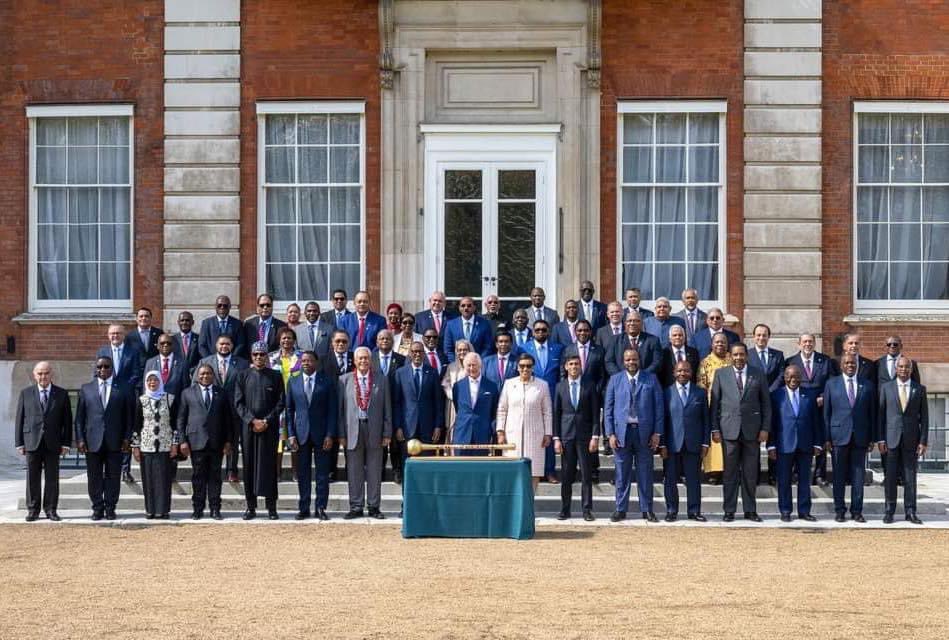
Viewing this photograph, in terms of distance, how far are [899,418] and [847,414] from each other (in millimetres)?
536

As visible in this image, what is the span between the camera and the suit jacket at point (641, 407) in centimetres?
1678

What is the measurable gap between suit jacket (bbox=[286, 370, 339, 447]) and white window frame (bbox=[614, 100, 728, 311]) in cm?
587

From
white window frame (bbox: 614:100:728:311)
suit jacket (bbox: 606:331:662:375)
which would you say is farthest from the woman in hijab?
white window frame (bbox: 614:100:728:311)

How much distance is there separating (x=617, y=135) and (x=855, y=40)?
3.32 meters

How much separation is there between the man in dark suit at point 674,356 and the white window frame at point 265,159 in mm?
5482

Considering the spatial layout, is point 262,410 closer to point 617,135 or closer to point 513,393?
point 513,393

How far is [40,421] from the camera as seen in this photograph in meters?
17.0

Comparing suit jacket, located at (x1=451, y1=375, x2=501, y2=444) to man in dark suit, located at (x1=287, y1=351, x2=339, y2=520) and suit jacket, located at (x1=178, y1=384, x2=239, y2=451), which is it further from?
suit jacket, located at (x1=178, y1=384, x2=239, y2=451)

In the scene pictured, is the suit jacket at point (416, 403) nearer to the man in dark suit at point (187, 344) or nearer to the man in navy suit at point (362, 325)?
the man in navy suit at point (362, 325)

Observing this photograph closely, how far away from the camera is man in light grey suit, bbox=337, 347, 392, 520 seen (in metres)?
16.9

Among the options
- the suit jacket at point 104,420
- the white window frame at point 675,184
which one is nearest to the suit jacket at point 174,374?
the suit jacket at point 104,420

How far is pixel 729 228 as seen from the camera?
21.7 metres

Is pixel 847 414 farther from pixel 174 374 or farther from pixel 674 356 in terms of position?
pixel 174 374

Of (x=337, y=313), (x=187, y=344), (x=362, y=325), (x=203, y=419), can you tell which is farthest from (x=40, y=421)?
(x=362, y=325)
